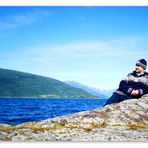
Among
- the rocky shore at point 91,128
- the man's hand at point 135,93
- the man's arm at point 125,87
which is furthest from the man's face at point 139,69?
the rocky shore at point 91,128

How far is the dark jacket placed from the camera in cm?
639

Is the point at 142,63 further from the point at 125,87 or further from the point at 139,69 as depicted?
the point at 125,87

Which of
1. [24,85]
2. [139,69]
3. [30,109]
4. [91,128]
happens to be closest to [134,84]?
[139,69]

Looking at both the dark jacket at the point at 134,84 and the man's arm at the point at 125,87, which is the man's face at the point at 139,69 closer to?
the dark jacket at the point at 134,84

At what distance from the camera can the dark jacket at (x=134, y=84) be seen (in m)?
6.39

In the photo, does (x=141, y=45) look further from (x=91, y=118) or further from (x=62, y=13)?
(x=91, y=118)

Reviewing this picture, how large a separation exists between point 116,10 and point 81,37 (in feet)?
3.47

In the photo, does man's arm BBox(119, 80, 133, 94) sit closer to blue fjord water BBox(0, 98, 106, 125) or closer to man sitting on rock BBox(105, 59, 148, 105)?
man sitting on rock BBox(105, 59, 148, 105)

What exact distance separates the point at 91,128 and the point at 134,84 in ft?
6.11

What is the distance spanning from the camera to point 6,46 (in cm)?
705

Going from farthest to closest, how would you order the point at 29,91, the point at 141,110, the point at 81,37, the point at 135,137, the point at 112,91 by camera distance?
the point at 29,91
the point at 81,37
the point at 112,91
the point at 141,110
the point at 135,137

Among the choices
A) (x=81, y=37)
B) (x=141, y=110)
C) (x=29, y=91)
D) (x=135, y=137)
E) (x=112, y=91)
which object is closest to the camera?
(x=135, y=137)

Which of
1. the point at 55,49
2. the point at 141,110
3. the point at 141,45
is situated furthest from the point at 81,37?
the point at 141,110

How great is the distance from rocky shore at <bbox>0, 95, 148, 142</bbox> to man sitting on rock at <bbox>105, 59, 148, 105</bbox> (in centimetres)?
83
